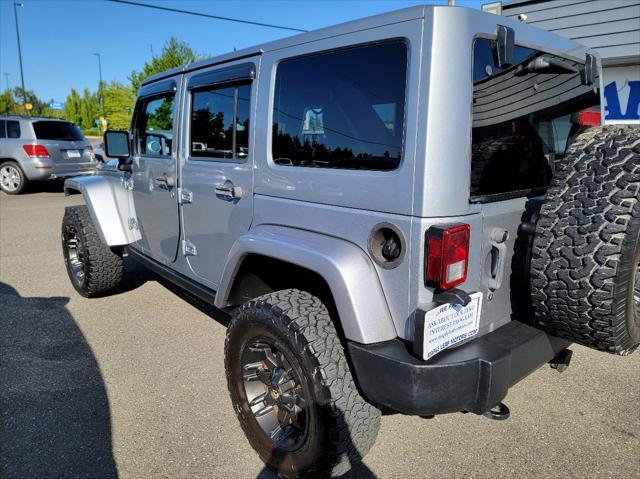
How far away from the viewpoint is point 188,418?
2.85 meters

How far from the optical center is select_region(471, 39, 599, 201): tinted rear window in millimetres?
1960

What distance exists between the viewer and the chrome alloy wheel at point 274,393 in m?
2.27

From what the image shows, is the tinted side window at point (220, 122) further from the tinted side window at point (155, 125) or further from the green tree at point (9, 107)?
the green tree at point (9, 107)

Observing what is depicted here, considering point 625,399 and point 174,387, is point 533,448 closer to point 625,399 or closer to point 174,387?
point 625,399

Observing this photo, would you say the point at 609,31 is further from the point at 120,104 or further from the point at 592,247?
the point at 120,104

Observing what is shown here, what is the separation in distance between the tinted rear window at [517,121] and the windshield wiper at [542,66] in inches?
0.7

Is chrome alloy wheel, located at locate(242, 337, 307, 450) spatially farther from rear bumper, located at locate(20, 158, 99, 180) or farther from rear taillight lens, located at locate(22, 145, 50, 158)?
rear taillight lens, located at locate(22, 145, 50, 158)

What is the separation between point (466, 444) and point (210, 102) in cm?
257

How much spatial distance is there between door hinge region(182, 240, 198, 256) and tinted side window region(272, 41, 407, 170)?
111cm

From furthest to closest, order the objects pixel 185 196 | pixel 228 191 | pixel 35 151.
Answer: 1. pixel 35 151
2. pixel 185 196
3. pixel 228 191

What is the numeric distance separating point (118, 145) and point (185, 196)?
1213mm

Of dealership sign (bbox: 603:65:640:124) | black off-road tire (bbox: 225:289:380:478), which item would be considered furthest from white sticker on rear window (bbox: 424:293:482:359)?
dealership sign (bbox: 603:65:640:124)

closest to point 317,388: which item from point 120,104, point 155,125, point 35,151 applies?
point 155,125

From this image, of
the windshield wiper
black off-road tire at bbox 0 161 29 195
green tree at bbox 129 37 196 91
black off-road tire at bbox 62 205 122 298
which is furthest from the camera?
green tree at bbox 129 37 196 91
